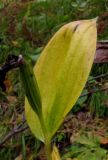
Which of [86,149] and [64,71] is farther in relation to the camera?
[86,149]

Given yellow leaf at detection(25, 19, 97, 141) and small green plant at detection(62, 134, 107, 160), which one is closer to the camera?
yellow leaf at detection(25, 19, 97, 141)

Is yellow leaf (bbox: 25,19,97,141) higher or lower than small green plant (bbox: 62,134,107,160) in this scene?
higher

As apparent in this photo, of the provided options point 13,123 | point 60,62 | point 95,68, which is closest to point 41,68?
point 60,62

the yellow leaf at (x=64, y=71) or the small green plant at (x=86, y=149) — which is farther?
the small green plant at (x=86, y=149)

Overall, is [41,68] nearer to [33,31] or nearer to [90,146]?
[90,146]

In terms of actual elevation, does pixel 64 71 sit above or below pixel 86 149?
above

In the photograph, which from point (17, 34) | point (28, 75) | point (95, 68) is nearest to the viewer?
point (28, 75)

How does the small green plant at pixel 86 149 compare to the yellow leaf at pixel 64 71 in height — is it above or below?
below

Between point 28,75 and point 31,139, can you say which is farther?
point 31,139
